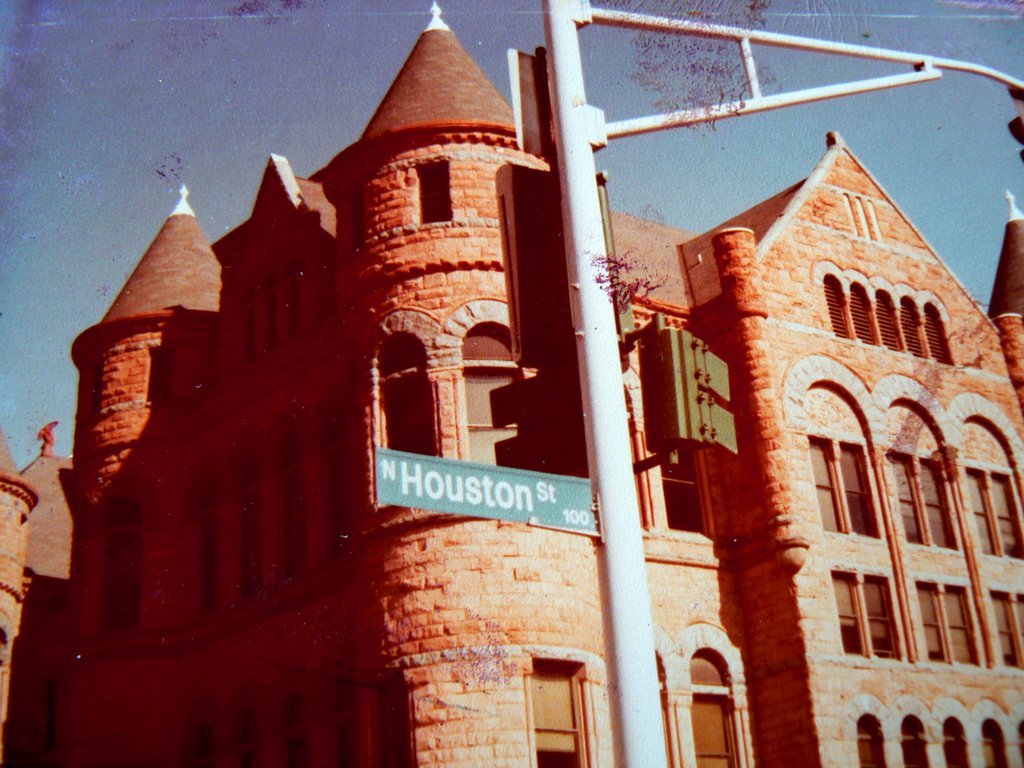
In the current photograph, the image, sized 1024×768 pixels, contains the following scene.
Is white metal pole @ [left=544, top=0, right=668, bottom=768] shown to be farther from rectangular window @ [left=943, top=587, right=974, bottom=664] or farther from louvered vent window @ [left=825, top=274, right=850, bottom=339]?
rectangular window @ [left=943, top=587, right=974, bottom=664]

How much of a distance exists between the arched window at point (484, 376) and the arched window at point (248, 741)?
6130 mm

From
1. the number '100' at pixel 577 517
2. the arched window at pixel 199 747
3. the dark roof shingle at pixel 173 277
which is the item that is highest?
the dark roof shingle at pixel 173 277

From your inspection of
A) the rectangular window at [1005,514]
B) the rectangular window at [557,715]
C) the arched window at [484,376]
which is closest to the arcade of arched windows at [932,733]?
the rectangular window at [1005,514]

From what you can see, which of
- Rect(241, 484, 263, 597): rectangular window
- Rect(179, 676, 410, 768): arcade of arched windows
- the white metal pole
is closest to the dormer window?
Rect(241, 484, 263, 597): rectangular window

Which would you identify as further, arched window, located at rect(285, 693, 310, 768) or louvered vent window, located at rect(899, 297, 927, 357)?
louvered vent window, located at rect(899, 297, 927, 357)

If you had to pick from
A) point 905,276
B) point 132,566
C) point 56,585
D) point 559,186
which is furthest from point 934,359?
point 56,585

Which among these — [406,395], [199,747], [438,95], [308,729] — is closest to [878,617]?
[406,395]

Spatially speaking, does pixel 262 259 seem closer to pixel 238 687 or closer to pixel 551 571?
pixel 238 687

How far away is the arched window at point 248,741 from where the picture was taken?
1962 centimetres

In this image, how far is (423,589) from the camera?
16609mm

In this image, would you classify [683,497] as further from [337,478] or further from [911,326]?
[911,326]

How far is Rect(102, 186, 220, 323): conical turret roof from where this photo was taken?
80.4 ft

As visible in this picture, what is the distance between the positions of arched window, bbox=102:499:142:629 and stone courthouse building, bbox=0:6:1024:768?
2.1 inches

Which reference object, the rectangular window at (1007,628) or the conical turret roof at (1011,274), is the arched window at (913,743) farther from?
the conical turret roof at (1011,274)
